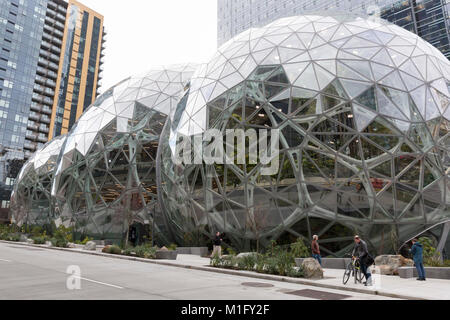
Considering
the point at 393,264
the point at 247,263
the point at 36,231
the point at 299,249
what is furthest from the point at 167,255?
the point at 36,231

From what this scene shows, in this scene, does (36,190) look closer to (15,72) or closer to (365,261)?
(365,261)

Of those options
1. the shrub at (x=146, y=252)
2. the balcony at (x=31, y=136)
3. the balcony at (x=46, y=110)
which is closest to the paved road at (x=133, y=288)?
the shrub at (x=146, y=252)

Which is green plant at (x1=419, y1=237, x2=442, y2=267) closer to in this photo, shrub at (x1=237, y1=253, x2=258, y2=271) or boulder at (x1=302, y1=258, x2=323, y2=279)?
boulder at (x1=302, y1=258, x2=323, y2=279)

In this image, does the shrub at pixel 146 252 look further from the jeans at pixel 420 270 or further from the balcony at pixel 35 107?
the balcony at pixel 35 107

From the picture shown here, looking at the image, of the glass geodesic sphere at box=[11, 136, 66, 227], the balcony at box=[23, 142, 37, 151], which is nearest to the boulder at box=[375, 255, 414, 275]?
the glass geodesic sphere at box=[11, 136, 66, 227]

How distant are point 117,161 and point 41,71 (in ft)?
306

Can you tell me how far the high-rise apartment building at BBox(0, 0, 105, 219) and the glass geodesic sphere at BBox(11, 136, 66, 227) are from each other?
46541mm

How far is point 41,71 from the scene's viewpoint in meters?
101

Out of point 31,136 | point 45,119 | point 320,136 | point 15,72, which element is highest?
point 15,72

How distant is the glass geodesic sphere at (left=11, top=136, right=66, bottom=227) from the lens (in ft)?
117

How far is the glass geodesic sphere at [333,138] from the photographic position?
14641mm

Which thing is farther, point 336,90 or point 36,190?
point 36,190

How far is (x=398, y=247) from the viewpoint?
1448cm
